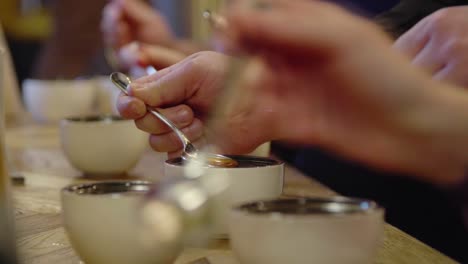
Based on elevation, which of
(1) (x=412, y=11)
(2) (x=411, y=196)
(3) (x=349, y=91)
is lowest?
(2) (x=411, y=196)

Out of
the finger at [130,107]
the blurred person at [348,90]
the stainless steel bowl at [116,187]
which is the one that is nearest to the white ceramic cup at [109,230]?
the stainless steel bowl at [116,187]

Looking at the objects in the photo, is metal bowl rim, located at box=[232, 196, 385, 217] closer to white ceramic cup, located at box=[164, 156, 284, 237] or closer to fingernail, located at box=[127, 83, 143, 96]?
white ceramic cup, located at box=[164, 156, 284, 237]

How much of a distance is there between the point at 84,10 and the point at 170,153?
88.5 inches

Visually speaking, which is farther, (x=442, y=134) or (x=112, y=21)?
(x=112, y=21)

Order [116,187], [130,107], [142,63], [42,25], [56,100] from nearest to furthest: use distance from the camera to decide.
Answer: [116,187] → [130,107] → [142,63] → [56,100] → [42,25]

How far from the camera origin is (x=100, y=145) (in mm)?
1187

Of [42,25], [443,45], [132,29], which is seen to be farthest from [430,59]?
[42,25]

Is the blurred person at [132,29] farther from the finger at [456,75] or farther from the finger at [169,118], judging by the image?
the finger at [456,75]

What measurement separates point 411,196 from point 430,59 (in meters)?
0.45

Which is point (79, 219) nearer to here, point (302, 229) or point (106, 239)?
point (106, 239)

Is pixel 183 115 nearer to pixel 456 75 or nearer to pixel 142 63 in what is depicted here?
pixel 456 75

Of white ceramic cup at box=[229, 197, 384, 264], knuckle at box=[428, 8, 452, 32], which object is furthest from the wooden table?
knuckle at box=[428, 8, 452, 32]

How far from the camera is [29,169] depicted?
49.9 inches

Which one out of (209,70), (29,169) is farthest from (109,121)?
(209,70)
